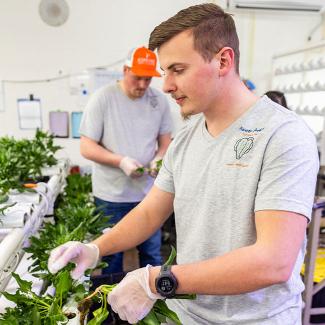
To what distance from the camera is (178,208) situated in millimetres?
1062

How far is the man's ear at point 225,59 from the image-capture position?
2.97 ft

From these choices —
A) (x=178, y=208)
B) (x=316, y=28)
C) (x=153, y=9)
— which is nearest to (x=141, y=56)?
(x=178, y=208)

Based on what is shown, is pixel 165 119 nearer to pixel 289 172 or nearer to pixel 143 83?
pixel 143 83

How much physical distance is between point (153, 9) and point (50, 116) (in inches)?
63.2

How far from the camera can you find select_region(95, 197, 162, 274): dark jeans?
2.21 m

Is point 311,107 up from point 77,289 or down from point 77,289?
up

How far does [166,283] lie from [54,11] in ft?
11.6

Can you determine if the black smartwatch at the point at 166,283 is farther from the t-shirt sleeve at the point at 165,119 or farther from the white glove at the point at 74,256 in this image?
the t-shirt sleeve at the point at 165,119

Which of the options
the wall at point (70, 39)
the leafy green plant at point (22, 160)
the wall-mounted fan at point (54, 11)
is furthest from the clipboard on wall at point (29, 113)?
the leafy green plant at point (22, 160)

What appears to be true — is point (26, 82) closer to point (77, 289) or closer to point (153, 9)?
point (153, 9)

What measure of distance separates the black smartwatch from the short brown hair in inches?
21.3

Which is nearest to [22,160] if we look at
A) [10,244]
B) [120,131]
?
[120,131]

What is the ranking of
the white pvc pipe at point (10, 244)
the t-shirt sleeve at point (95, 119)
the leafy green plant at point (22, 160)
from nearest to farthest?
1. the white pvc pipe at point (10, 244)
2. the leafy green plant at point (22, 160)
3. the t-shirt sleeve at point (95, 119)

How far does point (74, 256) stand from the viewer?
1126 millimetres
